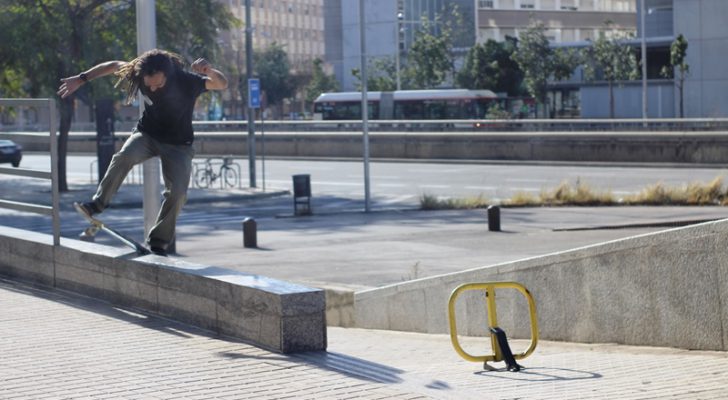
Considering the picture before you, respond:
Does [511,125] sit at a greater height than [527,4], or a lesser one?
lesser

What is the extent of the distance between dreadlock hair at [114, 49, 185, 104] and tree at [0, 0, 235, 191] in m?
27.0

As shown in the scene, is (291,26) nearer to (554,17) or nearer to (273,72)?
(273,72)

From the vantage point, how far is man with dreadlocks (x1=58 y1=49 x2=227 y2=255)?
28.1ft

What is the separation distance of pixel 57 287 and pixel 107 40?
2729cm

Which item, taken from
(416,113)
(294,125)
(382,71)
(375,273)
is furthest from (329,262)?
(382,71)

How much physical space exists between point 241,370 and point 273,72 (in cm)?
8881

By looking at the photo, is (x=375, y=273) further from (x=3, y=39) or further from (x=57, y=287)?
(x=3, y=39)

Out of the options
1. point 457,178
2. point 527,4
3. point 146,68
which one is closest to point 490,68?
point 527,4

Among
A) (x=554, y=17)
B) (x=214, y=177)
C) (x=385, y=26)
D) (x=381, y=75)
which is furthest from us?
(x=554, y=17)

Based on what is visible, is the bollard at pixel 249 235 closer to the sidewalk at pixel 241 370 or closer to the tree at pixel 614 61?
the sidewalk at pixel 241 370

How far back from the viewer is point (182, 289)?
28.2ft

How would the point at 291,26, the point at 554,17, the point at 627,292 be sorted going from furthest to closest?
1. the point at 291,26
2. the point at 554,17
3. the point at 627,292

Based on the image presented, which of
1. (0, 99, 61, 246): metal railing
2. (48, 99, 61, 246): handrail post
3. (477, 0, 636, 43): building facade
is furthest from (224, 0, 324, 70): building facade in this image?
(48, 99, 61, 246): handrail post

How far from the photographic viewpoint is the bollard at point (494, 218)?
22.6 m
